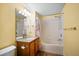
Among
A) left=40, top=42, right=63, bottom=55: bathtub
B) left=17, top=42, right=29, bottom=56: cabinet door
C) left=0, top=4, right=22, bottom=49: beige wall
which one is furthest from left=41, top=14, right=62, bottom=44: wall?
left=0, top=4, right=22, bottom=49: beige wall

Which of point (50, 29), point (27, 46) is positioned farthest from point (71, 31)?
point (27, 46)

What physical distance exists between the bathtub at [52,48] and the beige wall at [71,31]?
6 centimetres

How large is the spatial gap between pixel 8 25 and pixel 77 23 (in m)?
0.86

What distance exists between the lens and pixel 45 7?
1.47 meters

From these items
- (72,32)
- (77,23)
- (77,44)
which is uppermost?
(77,23)

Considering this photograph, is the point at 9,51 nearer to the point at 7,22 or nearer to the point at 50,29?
the point at 7,22

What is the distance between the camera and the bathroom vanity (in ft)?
4.83

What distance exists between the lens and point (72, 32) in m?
1.45

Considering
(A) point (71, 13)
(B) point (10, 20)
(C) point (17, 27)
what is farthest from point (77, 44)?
(B) point (10, 20)

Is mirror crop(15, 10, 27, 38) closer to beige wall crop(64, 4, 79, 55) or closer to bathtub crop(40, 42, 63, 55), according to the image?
bathtub crop(40, 42, 63, 55)

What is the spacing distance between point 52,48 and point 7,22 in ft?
2.16

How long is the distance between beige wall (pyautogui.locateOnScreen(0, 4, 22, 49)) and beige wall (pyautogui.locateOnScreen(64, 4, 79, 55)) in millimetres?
602

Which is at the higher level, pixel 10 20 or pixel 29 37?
pixel 10 20

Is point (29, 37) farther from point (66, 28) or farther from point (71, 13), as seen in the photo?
point (71, 13)
